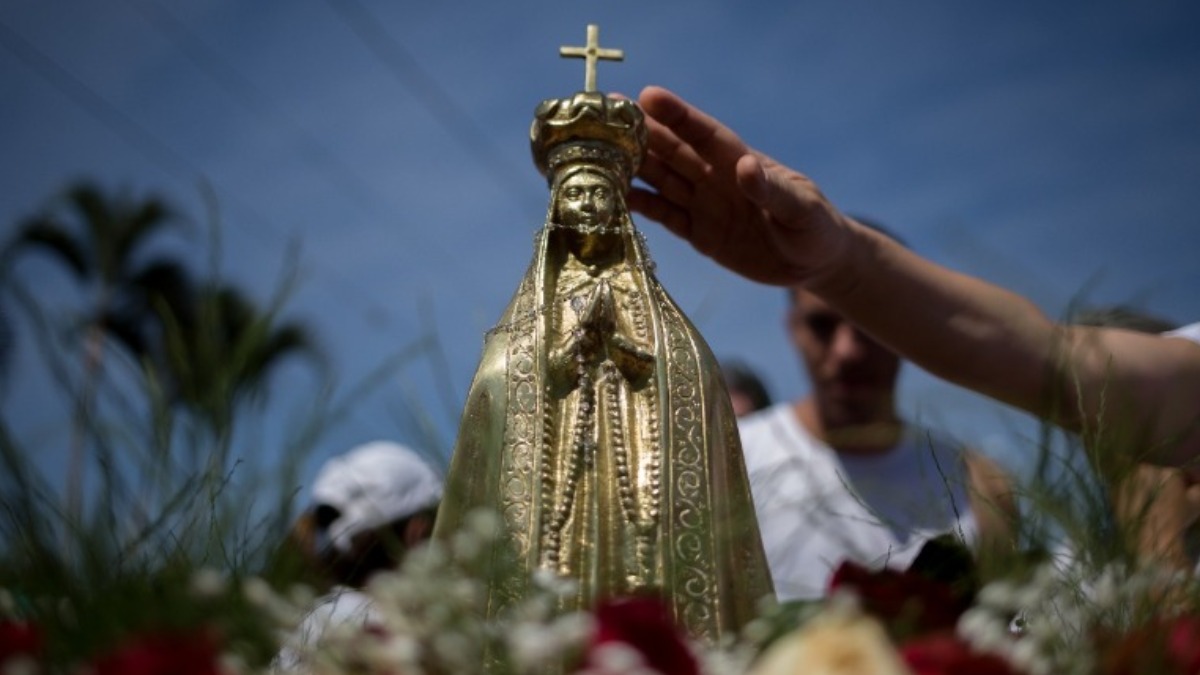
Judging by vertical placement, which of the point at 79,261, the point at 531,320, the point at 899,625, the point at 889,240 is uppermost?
the point at 79,261

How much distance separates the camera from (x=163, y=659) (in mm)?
905

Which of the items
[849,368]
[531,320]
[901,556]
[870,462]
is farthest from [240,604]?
[849,368]

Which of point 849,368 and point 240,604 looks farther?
point 849,368

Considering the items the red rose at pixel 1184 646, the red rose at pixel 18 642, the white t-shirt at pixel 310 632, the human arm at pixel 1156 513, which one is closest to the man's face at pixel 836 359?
the human arm at pixel 1156 513

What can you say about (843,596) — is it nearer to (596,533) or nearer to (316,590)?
(316,590)

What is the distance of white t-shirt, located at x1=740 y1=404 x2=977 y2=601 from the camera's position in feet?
4.90

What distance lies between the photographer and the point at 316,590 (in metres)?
1.36

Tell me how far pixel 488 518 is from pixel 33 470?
17.9 inches

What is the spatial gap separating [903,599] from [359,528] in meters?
0.76

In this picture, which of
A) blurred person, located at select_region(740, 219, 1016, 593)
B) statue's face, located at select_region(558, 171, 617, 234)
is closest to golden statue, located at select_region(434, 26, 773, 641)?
statue's face, located at select_region(558, 171, 617, 234)

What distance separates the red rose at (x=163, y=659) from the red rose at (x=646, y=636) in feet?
0.88

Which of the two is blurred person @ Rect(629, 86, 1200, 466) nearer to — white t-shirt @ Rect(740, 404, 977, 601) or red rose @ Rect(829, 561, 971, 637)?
white t-shirt @ Rect(740, 404, 977, 601)

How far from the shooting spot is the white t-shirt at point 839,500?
1.49 m

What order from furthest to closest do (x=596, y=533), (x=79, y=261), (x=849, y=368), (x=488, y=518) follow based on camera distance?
(x=79, y=261), (x=849, y=368), (x=596, y=533), (x=488, y=518)
